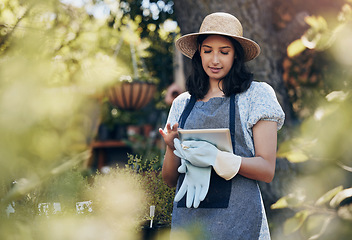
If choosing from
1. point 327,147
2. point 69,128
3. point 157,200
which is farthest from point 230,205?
point 69,128

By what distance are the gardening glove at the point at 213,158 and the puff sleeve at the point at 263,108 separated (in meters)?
0.19

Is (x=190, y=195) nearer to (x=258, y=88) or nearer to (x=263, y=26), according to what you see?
(x=258, y=88)

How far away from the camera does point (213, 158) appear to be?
143cm

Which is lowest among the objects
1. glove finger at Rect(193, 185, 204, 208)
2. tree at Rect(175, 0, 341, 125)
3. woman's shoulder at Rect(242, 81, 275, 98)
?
glove finger at Rect(193, 185, 204, 208)

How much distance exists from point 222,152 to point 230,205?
224mm

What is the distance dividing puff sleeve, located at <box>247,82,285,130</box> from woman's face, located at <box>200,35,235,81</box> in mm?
159

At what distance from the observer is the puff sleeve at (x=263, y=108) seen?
60.5 inches

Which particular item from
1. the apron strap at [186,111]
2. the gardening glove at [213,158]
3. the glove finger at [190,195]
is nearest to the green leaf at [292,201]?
the gardening glove at [213,158]

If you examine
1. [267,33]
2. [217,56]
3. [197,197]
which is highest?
[267,33]

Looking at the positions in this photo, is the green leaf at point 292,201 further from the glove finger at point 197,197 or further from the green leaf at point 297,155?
the glove finger at point 197,197

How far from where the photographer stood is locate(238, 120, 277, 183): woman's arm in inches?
58.0

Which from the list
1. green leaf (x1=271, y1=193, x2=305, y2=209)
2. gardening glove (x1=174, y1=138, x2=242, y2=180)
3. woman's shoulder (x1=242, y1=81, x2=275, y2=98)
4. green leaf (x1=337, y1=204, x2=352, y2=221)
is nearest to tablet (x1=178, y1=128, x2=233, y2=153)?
gardening glove (x1=174, y1=138, x2=242, y2=180)

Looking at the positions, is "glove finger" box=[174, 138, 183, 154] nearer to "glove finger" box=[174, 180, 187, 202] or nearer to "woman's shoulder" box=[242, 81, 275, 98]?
"glove finger" box=[174, 180, 187, 202]

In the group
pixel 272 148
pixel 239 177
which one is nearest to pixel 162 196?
pixel 239 177
